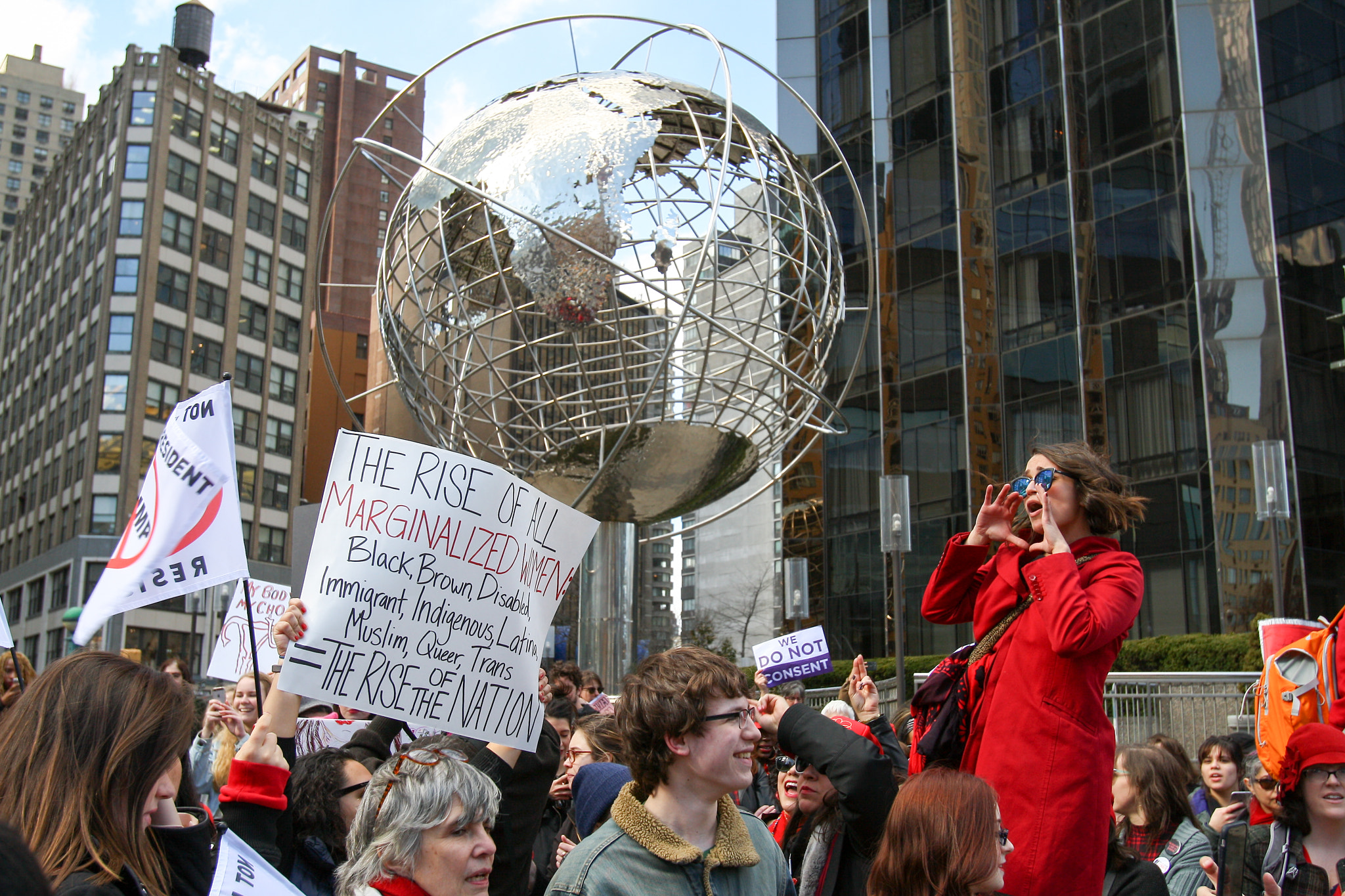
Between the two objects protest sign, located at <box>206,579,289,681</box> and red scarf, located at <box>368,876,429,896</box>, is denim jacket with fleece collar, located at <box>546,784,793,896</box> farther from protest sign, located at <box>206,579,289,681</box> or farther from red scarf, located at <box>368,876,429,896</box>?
protest sign, located at <box>206,579,289,681</box>

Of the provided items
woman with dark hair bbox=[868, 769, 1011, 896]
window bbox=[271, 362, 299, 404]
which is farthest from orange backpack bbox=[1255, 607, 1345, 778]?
window bbox=[271, 362, 299, 404]

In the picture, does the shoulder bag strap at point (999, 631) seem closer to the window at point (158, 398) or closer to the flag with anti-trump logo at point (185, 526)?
the flag with anti-trump logo at point (185, 526)

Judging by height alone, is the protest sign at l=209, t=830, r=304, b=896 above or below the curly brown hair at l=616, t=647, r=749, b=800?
below

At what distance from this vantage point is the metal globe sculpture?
5.98m

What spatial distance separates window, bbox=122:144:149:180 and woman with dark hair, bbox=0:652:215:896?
55.5m

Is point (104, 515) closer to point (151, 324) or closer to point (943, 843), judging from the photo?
point (151, 324)

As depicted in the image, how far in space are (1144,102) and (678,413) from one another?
18062 millimetres

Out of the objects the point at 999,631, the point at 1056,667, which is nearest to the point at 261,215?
the point at 999,631

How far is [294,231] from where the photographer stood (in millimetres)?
58094

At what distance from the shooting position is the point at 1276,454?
11.4 m

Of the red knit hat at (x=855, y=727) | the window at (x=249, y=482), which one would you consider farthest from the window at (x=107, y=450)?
the red knit hat at (x=855, y=727)

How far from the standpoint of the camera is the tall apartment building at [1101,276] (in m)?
19.4

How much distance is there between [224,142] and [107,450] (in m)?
15.4

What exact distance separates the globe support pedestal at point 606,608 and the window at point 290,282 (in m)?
53.4
